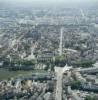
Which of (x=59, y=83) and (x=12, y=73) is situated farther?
(x=12, y=73)

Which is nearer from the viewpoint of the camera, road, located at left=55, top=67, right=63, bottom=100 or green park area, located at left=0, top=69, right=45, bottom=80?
road, located at left=55, top=67, right=63, bottom=100

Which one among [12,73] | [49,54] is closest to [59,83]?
[12,73]

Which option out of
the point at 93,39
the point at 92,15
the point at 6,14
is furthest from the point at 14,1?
the point at 93,39

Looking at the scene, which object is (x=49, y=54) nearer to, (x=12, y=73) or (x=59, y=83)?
(x=12, y=73)

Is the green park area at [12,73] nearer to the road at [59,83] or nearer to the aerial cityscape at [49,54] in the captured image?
the aerial cityscape at [49,54]

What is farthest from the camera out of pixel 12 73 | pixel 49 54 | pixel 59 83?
pixel 49 54

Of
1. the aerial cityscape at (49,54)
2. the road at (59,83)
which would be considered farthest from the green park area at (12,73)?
the road at (59,83)

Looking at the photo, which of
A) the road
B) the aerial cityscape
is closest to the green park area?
the aerial cityscape

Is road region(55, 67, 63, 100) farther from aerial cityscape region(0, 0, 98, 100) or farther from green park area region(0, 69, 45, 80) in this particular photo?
green park area region(0, 69, 45, 80)
